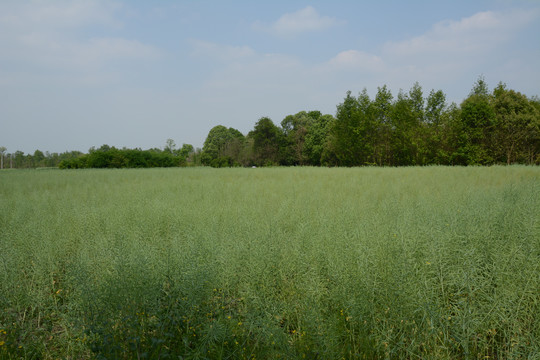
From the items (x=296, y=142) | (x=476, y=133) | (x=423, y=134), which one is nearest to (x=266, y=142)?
(x=296, y=142)

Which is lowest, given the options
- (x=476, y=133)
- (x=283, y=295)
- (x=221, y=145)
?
(x=283, y=295)

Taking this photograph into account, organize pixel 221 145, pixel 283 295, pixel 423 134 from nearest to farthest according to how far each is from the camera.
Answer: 1. pixel 283 295
2. pixel 423 134
3. pixel 221 145

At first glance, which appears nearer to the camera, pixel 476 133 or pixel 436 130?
pixel 476 133

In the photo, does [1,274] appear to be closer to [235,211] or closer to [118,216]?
[118,216]

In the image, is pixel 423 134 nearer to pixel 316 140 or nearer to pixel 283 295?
pixel 316 140

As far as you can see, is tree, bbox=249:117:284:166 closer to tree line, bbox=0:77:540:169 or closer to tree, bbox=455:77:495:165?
tree line, bbox=0:77:540:169

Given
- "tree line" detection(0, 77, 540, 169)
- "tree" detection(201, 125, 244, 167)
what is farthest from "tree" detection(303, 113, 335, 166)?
"tree" detection(201, 125, 244, 167)

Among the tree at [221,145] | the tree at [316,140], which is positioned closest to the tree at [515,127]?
the tree at [316,140]

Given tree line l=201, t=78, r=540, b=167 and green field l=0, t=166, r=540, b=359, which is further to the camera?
tree line l=201, t=78, r=540, b=167

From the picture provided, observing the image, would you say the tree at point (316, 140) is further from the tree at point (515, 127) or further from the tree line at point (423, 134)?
the tree at point (515, 127)

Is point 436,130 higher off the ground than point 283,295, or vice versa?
point 436,130

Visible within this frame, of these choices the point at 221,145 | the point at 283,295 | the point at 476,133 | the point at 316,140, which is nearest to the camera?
the point at 283,295

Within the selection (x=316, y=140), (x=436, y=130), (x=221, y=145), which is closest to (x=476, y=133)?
(x=436, y=130)

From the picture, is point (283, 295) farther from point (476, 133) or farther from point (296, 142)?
point (296, 142)
